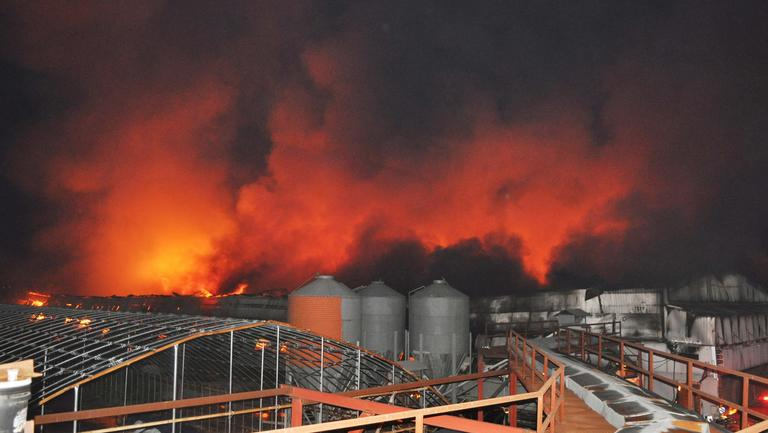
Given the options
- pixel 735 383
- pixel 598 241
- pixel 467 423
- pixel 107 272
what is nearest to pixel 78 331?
pixel 467 423

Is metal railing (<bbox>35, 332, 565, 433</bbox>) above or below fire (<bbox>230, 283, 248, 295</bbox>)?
below

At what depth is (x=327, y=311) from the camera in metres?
30.0

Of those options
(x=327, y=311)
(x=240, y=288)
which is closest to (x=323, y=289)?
(x=327, y=311)

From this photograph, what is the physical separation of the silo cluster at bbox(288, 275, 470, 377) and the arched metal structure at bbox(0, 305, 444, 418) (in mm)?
4509

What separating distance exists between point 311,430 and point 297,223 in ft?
182

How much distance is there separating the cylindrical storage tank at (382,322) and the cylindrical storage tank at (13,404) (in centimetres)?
2919

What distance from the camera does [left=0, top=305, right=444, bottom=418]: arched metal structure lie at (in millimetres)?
13539

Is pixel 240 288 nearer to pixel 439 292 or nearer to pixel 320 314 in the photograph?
pixel 320 314

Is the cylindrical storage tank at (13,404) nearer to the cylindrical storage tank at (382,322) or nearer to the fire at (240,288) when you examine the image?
the cylindrical storage tank at (382,322)

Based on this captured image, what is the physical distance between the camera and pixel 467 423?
7.99 metres

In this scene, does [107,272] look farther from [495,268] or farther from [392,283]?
[495,268]

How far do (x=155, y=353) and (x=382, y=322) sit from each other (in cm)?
2109

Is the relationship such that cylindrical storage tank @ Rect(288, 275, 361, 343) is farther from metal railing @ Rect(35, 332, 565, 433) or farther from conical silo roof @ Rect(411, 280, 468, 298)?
metal railing @ Rect(35, 332, 565, 433)

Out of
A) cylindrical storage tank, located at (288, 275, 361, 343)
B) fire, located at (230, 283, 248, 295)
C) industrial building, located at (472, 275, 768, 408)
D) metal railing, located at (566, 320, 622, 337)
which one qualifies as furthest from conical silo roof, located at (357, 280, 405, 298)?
fire, located at (230, 283, 248, 295)
